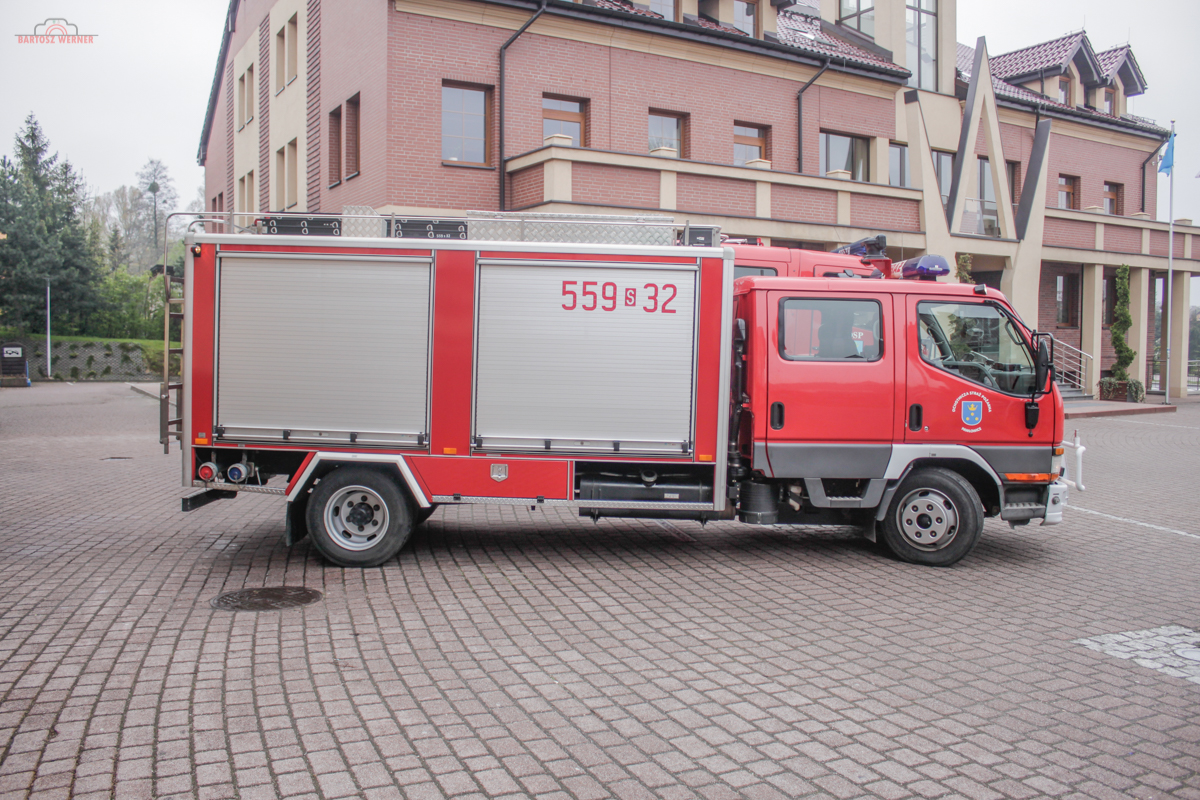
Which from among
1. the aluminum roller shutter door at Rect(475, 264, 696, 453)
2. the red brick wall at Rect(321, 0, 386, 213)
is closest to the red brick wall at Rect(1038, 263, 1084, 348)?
the red brick wall at Rect(321, 0, 386, 213)

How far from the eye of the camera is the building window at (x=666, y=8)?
21.8m

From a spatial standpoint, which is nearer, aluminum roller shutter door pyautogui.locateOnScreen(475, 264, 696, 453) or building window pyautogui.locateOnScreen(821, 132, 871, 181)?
aluminum roller shutter door pyautogui.locateOnScreen(475, 264, 696, 453)

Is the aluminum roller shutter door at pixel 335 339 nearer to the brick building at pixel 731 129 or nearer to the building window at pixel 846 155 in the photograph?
the brick building at pixel 731 129

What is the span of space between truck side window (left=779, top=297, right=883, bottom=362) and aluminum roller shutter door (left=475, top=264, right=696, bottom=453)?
2.86 ft

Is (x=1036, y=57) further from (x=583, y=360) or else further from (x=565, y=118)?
(x=583, y=360)

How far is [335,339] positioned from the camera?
23.6ft

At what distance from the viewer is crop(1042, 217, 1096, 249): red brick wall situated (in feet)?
83.8

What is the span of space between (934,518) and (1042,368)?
1.50 meters

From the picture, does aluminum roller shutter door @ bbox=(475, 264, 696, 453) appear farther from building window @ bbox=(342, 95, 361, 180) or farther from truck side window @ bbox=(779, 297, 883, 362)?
building window @ bbox=(342, 95, 361, 180)

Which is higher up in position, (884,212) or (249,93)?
(249,93)

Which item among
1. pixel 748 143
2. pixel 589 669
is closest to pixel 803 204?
pixel 748 143

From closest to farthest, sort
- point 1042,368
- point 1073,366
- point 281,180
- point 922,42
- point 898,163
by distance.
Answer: point 1042,368
point 898,163
point 922,42
point 281,180
point 1073,366

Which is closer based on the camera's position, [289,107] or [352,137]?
[352,137]

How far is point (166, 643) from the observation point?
208 inches
